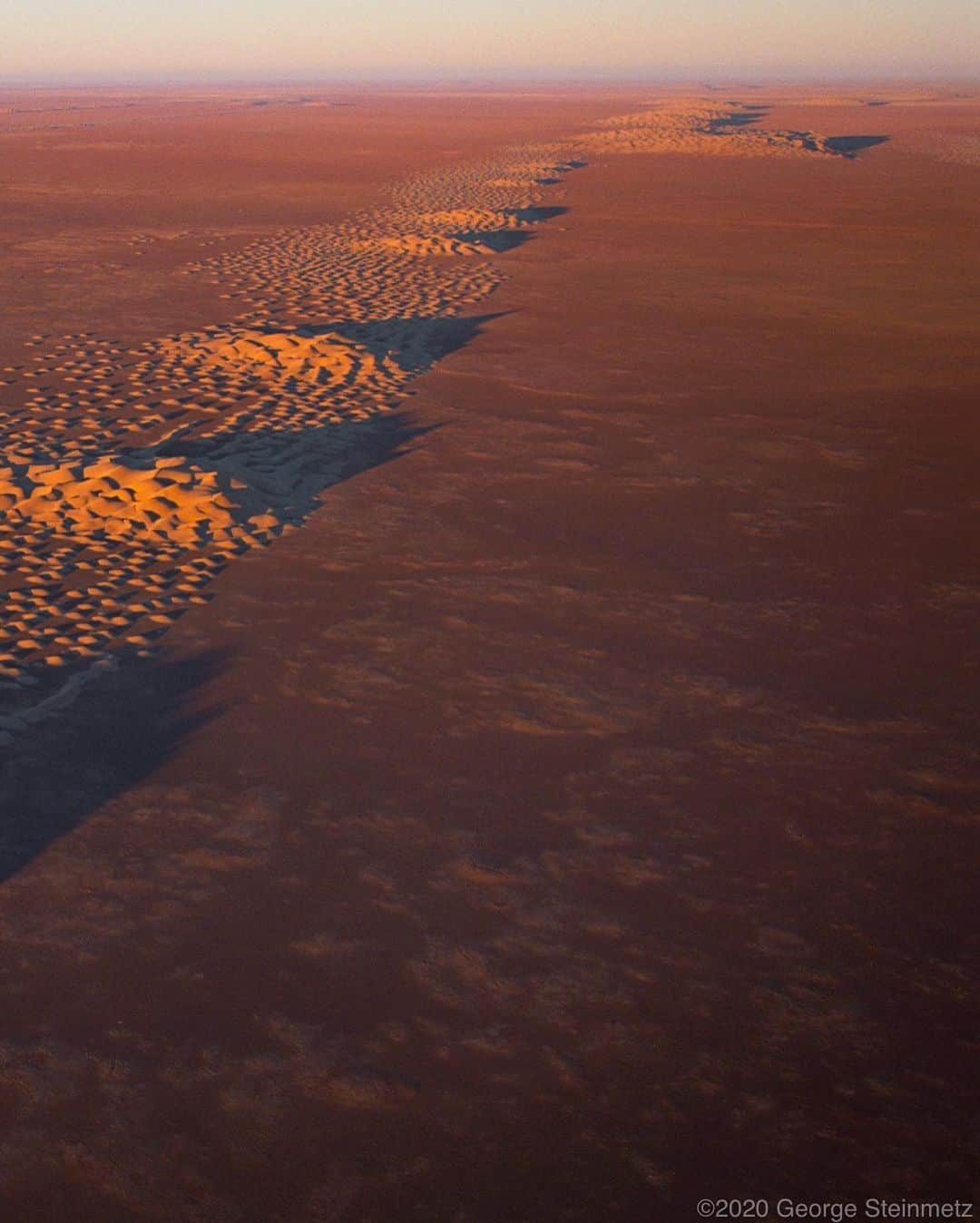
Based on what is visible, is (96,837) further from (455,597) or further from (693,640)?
(693,640)

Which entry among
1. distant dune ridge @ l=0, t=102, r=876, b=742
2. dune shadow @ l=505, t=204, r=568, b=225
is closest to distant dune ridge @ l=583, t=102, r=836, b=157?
dune shadow @ l=505, t=204, r=568, b=225

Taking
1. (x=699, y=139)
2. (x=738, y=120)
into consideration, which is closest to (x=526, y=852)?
(x=699, y=139)

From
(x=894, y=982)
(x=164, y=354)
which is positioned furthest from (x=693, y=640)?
(x=164, y=354)

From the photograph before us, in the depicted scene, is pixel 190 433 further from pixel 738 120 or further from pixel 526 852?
pixel 738 120

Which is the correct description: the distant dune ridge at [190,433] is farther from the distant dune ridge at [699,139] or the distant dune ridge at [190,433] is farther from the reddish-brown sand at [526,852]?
the distant dune ridge at [699,139]

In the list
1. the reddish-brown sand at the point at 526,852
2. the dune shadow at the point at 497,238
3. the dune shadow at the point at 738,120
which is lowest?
the reddish-brown sand at the point at 526,852

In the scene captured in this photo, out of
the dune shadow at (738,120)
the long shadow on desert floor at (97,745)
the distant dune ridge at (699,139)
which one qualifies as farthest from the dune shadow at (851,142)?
the long shadow on desert floor at (97,745)

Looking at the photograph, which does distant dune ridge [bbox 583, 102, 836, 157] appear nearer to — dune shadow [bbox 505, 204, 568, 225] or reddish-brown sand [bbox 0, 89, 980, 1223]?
dune shadow [bbox 505, 204, 568, 225]
